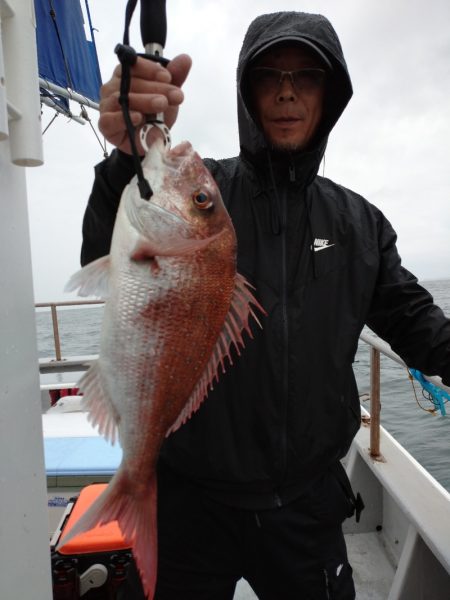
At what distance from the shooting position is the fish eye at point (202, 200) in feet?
4.73

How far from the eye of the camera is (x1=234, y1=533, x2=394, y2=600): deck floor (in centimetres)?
305

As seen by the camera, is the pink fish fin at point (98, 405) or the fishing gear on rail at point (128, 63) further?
the pink fish fin at point (98, 405)

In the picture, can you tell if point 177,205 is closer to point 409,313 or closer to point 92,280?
point 92,280

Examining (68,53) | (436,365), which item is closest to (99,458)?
(436,365)

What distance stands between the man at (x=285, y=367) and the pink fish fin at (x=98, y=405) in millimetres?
485

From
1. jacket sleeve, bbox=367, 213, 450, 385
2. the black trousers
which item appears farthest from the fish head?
the black trousers

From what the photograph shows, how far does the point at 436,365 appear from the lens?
2.06m

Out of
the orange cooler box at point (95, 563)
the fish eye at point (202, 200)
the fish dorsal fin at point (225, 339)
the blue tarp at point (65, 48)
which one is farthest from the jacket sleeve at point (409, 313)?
the blue tarp at point (65, 48)

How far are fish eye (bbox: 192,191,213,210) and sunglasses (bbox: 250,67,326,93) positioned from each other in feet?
2.90

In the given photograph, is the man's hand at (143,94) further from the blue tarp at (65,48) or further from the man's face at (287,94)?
the blue tarp at (65,48)

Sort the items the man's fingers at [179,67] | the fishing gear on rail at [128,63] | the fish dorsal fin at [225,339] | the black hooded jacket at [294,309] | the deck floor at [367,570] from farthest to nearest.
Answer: the deck floor at [367,570]
the black hooded jacket at [294,309]
the fish dorsal fin at [225,339]
the man's fingers at [179,67]
the fishing gear on rail at [128,63]

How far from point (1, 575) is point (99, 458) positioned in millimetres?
2288

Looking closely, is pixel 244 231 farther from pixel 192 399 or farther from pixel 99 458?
pixel 99 458

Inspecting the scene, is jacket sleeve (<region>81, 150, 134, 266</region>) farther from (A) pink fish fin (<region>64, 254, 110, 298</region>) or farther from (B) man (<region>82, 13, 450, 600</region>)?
(A) pink fish fin (<region>64, 254, 110, 298</region>)
